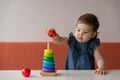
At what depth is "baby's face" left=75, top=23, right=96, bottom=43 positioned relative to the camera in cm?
159

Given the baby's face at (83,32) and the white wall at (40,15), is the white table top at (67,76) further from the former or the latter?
the white wall at (40,15)

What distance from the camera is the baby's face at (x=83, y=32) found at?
5.20ft

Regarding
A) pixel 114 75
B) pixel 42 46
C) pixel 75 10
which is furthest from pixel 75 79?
pixel 75 10

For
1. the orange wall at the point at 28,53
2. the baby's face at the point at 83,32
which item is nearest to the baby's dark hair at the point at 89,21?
the baby's face at the point at 83,32

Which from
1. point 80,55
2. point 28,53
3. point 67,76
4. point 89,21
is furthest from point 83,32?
point 28,53

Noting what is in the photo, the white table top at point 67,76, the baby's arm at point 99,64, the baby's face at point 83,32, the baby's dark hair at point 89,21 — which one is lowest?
the white table top at point 67,76

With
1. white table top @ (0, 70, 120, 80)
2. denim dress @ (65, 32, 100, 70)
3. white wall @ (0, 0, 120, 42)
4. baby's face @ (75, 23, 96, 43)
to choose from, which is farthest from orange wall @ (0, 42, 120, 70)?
white table top @ (0, 70, 120, 80)

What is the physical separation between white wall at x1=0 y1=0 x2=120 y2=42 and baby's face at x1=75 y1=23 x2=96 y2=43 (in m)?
0.80

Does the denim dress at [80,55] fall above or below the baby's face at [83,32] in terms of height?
below

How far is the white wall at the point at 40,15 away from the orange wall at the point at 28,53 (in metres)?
0.10

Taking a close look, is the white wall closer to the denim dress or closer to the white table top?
the denim dress

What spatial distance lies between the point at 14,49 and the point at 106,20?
81 centimetres

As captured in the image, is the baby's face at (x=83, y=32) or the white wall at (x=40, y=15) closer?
the baby's face at (x=83, y=32)

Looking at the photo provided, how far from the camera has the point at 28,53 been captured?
2.33 m
